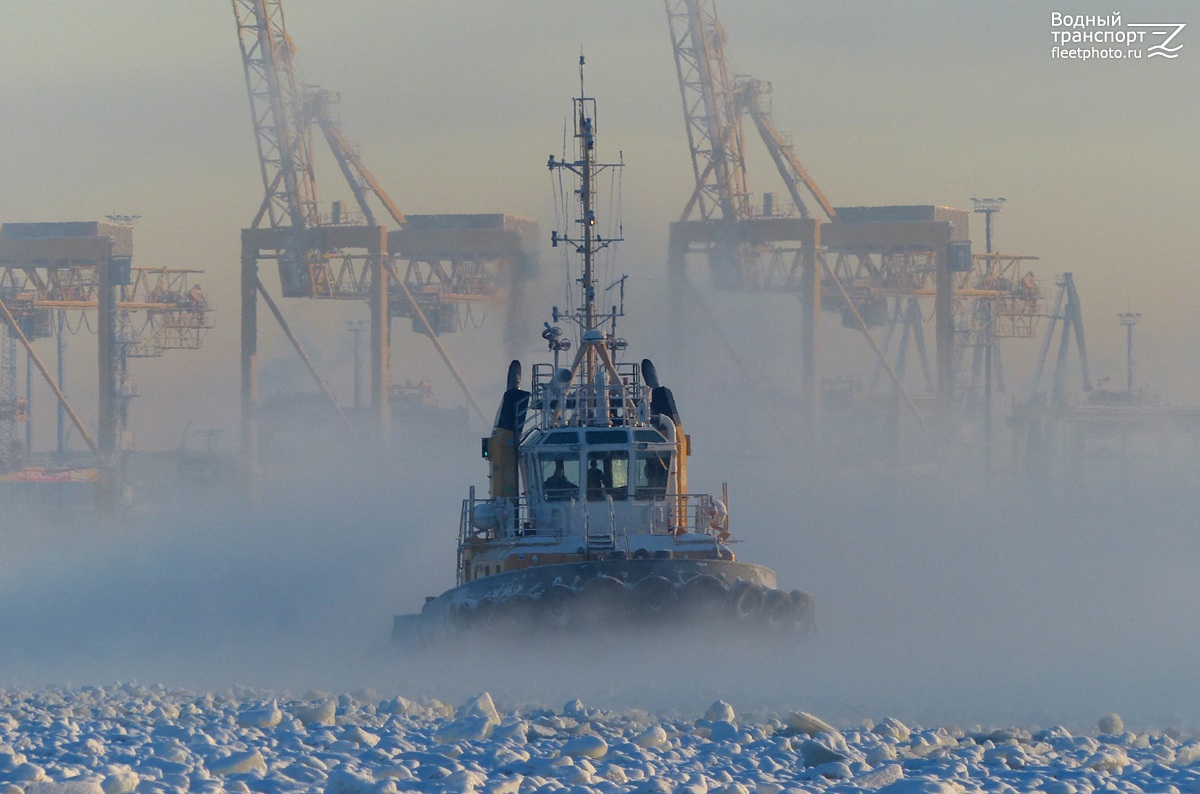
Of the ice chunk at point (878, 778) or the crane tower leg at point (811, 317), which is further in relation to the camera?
the crane tower leg at point (811, 317)

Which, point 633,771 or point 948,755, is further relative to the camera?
point 948,755

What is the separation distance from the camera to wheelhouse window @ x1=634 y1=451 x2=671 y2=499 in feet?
100

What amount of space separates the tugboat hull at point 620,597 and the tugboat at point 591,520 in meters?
0.02

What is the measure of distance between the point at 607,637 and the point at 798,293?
60.5m

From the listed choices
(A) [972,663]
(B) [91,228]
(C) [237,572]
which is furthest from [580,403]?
(B) [91,228]

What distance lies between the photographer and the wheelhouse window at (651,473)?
30578 mm

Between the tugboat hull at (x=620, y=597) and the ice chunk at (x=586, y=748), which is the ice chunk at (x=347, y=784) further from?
the tugboat hull at (x=620, y=597)

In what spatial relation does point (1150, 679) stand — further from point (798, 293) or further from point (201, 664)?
point (798, 293)

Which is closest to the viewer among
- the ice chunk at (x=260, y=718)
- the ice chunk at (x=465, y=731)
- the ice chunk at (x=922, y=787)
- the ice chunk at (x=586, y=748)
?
the ice chunk at (x=922, y=787)

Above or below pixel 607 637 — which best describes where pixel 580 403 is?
above

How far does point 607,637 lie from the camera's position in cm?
2734

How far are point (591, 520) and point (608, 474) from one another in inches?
30.6

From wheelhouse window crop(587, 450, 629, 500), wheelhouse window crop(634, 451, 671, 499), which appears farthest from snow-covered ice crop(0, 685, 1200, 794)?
wheelhouse window crop(634, 451, 671, 499)

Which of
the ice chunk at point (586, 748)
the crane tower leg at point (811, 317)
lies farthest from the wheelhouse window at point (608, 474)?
the crane tower leg at point (811, 317)
